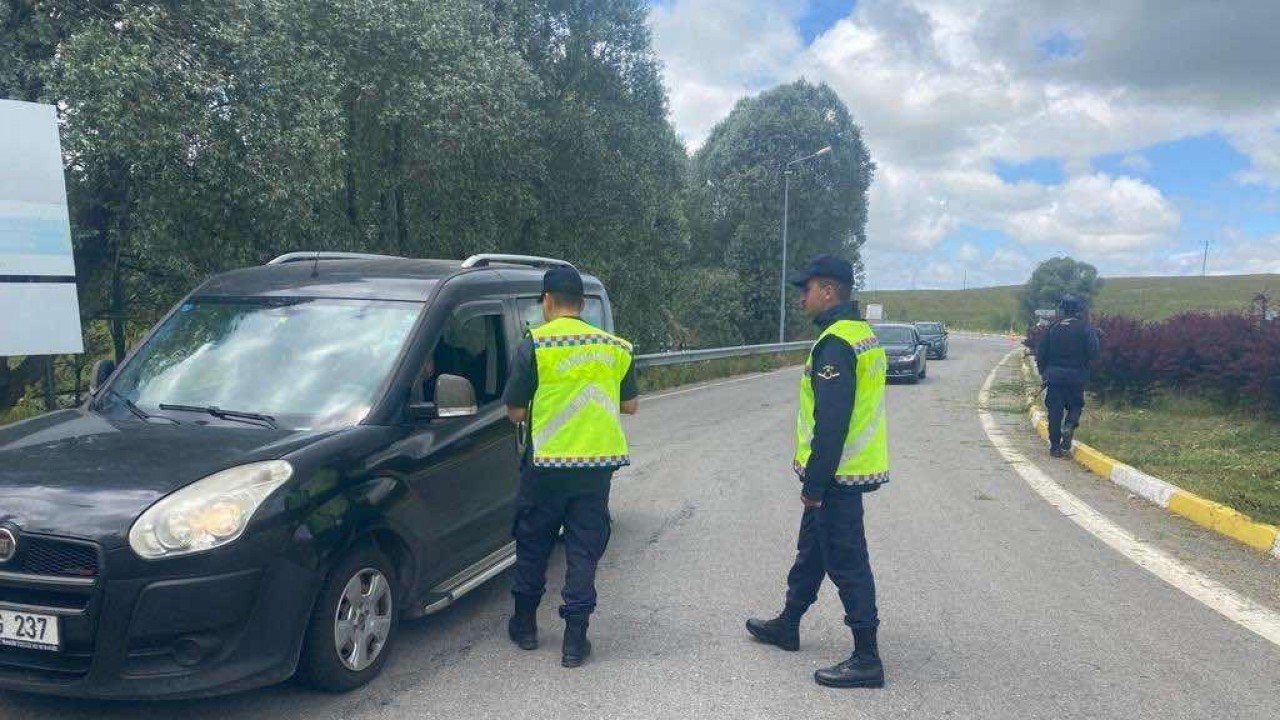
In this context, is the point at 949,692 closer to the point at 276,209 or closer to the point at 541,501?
the point at 541,501

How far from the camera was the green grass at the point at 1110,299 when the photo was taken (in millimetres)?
87688

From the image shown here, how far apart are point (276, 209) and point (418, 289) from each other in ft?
22.4

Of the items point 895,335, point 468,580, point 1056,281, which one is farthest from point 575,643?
point 1056,281

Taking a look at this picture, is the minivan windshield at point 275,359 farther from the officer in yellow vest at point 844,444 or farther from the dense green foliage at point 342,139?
the dense green foliage at point 342,139

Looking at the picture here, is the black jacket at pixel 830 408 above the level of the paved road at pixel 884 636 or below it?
above

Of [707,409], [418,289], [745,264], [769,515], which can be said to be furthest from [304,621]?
[745,264]

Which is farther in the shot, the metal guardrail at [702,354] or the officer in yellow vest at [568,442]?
the metal guardrail at [702,354]

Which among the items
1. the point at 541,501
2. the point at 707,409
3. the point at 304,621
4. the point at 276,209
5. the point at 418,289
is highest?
the point at 276,209

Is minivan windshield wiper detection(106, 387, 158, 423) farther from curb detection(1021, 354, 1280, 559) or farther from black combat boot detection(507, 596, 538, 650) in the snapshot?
curb detection(1021, 354, 1280, 559)

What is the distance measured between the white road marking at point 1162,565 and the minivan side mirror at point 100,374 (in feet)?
20.0

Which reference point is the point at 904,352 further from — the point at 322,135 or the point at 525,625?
the point at 525,625

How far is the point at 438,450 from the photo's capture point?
437cm

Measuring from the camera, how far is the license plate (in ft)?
10.5

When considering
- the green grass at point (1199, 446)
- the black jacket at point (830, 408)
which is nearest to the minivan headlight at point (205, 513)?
the black jacket at point (830, 408)
